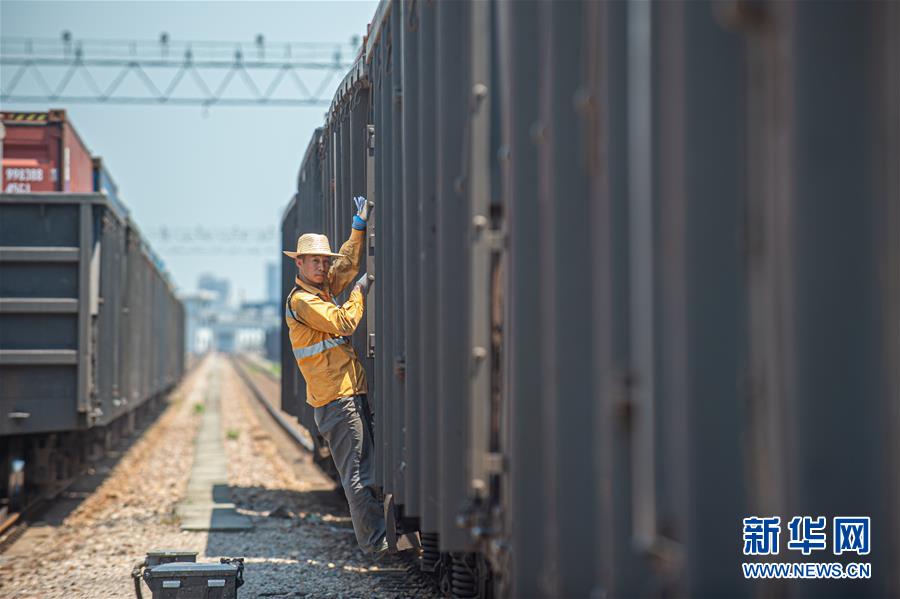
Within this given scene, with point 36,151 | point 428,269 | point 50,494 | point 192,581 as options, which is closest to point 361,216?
point 428,269

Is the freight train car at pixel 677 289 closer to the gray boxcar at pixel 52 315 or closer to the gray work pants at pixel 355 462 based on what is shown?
the gray work pants at pixel 355 462

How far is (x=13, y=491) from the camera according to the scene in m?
11.5

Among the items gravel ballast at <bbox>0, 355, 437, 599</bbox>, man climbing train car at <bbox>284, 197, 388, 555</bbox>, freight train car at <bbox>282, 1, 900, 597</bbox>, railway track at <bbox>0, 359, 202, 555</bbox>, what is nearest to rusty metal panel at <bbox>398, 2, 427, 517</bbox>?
freight train car at <bbox>282, 1, 900, 597</bbox>

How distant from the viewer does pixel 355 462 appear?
23.5 ft

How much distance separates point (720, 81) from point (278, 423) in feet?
76.9

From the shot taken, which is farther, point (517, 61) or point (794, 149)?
point (517, 61)

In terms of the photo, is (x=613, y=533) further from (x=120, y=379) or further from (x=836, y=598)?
(x=120, y=379)

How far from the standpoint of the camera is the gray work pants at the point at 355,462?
23.1ft

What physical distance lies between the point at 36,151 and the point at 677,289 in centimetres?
1235

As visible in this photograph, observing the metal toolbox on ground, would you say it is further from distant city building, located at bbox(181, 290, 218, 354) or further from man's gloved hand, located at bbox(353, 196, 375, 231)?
distant city building, located at bbox(181, 290, 218, 354)

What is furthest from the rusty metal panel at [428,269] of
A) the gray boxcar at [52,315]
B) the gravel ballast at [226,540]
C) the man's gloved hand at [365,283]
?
the gray boxcar at [52,315]

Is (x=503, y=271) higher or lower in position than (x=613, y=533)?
higher

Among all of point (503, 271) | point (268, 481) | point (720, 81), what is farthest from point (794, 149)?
point (268, 481)

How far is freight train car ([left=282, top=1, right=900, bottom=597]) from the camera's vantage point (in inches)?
87.4
